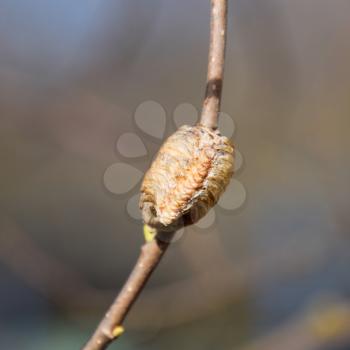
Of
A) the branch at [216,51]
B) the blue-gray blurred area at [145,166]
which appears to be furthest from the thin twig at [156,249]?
the blue-gray blurred area at [145,166]

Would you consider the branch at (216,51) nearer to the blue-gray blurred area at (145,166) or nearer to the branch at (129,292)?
the branch at (129,292)

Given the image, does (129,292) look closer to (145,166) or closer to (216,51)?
(216,51)

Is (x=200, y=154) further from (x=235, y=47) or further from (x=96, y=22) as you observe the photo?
(x=235, y=47)

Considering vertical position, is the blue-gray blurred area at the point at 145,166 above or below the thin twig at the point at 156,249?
above

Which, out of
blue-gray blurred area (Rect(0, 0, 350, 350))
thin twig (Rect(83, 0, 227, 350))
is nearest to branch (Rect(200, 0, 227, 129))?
thin twig (Rect(83, 0, 227, 350))

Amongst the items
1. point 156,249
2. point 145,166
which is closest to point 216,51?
point 156,249

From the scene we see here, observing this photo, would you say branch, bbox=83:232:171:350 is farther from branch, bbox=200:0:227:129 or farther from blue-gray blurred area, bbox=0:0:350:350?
blue-gray blurred area, bbox=0:0:350:350
